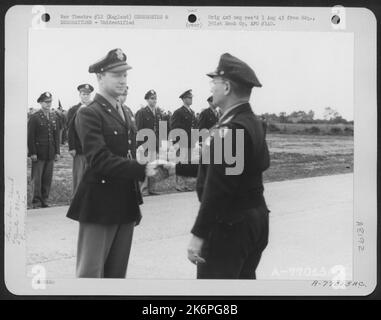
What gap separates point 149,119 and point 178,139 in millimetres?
161

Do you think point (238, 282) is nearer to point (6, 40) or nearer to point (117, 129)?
point (117, 129)

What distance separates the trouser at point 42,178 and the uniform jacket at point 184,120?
593mm

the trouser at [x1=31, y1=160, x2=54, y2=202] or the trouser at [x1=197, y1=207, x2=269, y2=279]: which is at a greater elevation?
the trouser at [x1=31, y1=160, x2=54, y2=202]

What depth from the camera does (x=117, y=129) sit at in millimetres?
2436

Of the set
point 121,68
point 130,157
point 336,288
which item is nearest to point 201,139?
point 130,157

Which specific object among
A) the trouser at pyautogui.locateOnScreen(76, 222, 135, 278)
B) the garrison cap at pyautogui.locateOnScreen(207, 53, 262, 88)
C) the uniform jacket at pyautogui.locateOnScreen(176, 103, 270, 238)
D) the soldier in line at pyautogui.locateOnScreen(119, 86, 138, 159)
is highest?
the garrison cap at pyautogui.locateOnScreen(207, 53, 262, 88)

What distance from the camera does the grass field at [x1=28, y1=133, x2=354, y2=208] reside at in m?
2.48

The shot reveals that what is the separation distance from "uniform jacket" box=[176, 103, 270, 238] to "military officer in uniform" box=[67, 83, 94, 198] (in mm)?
438

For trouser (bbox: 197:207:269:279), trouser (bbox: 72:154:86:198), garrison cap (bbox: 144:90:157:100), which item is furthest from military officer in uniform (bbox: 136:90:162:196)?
trouser (bbox: 197:207:269:279)

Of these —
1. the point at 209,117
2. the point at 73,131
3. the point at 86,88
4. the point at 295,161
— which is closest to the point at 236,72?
the point at 209,117

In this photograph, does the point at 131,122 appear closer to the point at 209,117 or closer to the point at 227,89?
the point at 209,117

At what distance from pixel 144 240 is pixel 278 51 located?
107 centimetres

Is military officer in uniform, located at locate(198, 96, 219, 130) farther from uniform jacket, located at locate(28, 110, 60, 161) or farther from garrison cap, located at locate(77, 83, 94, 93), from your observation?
uniform jacket, located at locate(28, 110, 60, 161)

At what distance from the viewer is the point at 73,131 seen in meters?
2.47
